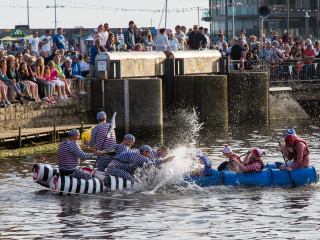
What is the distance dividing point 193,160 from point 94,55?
11143mm

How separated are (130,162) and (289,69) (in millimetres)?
17595

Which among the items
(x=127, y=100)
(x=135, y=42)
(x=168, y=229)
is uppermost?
(x=135, y=42)

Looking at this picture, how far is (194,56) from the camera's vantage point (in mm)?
31406

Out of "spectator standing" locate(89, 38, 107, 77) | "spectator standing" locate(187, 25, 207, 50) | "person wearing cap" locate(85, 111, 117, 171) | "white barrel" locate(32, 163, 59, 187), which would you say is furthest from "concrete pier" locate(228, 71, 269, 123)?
"white barrel" locate(32, 163, 59, 187)

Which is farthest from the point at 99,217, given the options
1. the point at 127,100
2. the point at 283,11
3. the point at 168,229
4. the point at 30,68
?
the point at 283,11

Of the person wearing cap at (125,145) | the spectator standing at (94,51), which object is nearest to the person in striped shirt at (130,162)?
the person wearing cap at (125,145)

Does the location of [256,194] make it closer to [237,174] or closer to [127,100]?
[237,174]

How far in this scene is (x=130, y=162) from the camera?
57.2 ft

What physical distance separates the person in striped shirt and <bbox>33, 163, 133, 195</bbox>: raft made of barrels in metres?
0.33

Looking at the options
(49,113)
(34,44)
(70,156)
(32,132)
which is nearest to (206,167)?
(70,156)

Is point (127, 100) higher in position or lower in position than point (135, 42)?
lower

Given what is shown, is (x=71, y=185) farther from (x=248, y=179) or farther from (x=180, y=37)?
(x=180, y=37)

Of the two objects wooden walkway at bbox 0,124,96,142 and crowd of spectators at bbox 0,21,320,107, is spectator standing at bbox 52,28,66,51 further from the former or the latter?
wooden walkway at bbox 0,124,96,142

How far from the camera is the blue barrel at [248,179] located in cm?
1734
